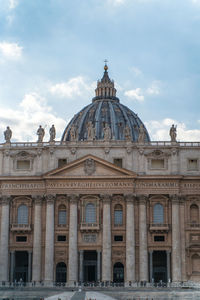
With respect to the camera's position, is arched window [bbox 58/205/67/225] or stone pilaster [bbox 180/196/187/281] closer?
stone pilaster [bbox 180/196/187/281]

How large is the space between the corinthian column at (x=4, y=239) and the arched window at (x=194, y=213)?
22278mm

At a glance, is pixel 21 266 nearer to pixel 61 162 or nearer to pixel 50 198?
pixel 50 198

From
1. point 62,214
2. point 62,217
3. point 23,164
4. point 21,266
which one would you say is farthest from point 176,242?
point 23,164

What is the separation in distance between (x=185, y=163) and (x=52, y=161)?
53.6 ft

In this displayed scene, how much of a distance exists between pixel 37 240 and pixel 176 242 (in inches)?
649

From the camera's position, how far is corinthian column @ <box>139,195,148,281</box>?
2891 inches

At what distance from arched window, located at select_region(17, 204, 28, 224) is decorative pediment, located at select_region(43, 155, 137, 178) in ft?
16.6

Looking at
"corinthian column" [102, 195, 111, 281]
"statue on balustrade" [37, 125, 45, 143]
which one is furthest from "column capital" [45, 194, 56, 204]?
"statue on balustrade" [37, 125, 45, 143]

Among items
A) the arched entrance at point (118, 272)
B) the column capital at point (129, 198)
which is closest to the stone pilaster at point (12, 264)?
the arched entrance at point (118, 272)

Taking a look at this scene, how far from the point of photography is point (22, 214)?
77.2m

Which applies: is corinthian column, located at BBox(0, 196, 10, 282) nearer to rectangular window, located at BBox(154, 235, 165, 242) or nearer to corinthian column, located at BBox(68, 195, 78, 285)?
corinthian column, located at BBox(68, 195, 78, 285)

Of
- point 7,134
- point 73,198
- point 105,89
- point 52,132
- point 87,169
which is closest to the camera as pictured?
point 73,198

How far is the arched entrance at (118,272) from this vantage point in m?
74.5

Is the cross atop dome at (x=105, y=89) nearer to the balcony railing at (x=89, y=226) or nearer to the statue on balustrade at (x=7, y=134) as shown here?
the statue on balustrade at (x=7, y=134)
